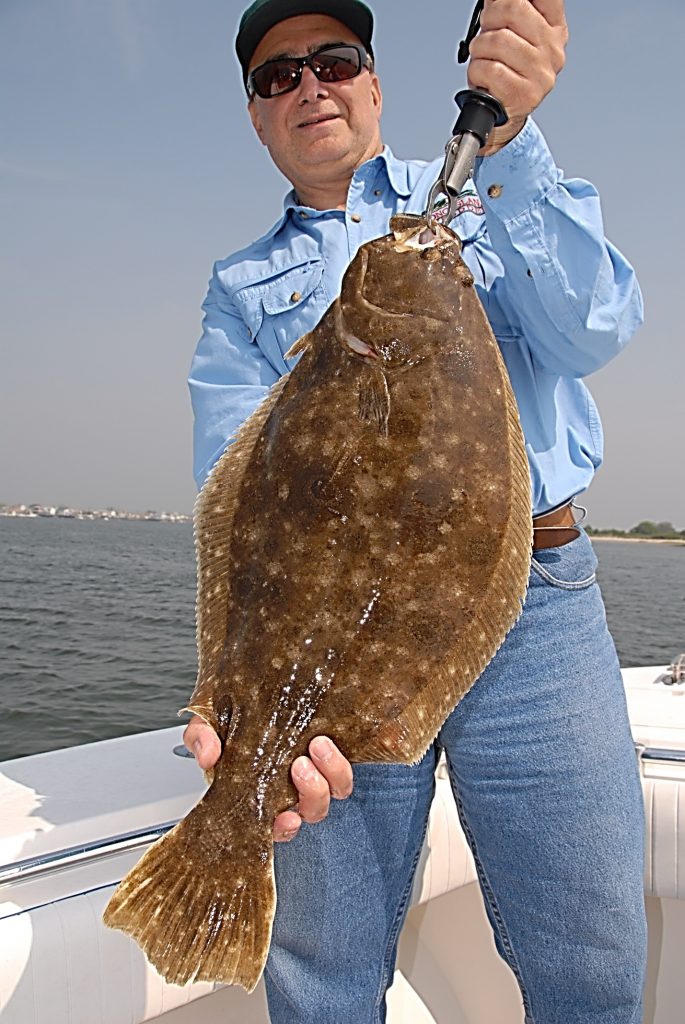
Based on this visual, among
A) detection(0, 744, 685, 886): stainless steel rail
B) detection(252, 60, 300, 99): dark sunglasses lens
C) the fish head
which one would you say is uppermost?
detection(252, 60, 300, 99): dark sunglasses lens

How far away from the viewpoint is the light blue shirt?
79.4 inches

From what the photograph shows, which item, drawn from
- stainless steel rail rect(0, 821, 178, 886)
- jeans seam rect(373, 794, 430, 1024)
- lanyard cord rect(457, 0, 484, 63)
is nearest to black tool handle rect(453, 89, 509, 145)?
lanyard cord rect(457, 0, 484, 63)

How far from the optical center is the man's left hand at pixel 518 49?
168 centimetres

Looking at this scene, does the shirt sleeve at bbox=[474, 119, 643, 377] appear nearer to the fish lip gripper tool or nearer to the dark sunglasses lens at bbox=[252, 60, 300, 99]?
the fish lip gripper tool

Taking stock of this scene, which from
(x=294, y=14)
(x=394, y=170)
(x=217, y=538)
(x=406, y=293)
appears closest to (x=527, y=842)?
(x=217, y=538)

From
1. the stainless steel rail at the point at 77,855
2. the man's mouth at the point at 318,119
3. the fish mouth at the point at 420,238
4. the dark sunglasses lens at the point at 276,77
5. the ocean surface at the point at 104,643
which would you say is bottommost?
the ocean surface at the point at 104,643

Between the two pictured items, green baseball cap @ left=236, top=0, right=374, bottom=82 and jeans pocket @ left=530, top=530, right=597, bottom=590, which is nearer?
jeans pocket @ left=530, top=530, right=597, bottom=590

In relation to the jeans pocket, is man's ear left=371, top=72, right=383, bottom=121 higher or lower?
higher

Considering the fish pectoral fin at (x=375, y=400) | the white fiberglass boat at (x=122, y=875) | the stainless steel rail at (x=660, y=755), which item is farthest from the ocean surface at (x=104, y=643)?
the fish pectoral fin at (x=375, y=400)

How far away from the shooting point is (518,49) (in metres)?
1.69

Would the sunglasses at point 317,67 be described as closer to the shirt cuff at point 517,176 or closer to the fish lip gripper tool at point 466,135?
the shirt cuff at point 517,176

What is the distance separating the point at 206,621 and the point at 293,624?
0.79 ft

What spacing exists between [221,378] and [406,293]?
3.07ft

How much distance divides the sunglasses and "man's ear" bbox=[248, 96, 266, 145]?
0.16m
